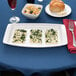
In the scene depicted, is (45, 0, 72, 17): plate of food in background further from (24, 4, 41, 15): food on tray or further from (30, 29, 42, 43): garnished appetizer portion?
(30, 29, 42, 43): garnished appetizer portion

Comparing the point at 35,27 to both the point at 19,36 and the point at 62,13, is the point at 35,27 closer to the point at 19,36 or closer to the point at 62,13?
the point at 19,36

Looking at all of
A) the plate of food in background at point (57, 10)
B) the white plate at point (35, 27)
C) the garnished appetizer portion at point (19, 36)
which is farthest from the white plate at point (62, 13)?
the garnished appetizer portion at point (19, 36)

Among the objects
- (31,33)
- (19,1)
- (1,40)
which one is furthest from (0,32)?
(19,1)

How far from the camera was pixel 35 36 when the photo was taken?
3.41ft

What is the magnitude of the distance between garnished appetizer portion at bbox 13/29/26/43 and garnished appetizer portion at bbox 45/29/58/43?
0.44ft

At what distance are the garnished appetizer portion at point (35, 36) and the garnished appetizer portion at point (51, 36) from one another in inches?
1.6

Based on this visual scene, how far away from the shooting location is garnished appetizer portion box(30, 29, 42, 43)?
101cm

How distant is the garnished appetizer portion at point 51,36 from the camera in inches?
39.6

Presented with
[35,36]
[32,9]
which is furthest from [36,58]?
[32,9]

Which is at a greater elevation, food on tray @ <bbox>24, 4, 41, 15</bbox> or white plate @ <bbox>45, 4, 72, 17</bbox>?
food on tray @ <bbox>24, 4, 41, 15</bbox>

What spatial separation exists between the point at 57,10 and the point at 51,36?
0.82 ft

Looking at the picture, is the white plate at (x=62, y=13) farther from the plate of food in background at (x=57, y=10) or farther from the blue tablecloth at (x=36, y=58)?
the blue tablecloth at (x=36, y=58)

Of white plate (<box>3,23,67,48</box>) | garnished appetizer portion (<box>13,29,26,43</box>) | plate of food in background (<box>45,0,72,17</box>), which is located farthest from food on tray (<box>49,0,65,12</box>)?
garnished appetizer portion (<box>13,29,26,43</box>)

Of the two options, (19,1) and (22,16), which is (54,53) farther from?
(19,1)
